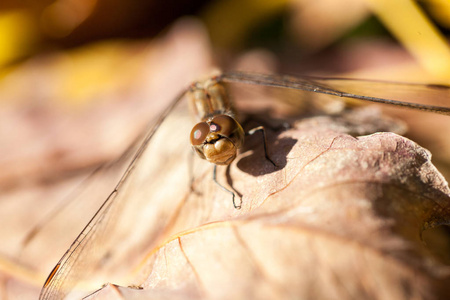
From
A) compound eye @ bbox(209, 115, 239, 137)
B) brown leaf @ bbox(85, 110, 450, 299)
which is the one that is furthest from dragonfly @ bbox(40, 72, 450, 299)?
brown leaf @ bbox(85, 110, 450, 299)

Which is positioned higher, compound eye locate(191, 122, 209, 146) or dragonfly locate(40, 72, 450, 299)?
compound eye locate(191, 122, 209, 146)

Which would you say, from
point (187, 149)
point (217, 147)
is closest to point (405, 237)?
point (217, 147)

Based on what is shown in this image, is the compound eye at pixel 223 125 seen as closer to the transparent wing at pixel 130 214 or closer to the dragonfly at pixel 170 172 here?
the dragonfly at pixel 170 172

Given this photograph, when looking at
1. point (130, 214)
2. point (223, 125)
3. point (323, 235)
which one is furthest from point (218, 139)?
point (323, 235)

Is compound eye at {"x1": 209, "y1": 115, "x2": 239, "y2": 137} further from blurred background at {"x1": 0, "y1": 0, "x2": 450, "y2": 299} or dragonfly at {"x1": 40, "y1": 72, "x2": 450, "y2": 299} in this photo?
blurred background at {"x1": 0, "y1": 0, "x2": 450, "y2": 299}

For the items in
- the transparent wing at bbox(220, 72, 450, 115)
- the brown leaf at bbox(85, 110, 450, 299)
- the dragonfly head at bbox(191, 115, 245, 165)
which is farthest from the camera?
the transparent wing at bbox(220, 72, 450, 115)

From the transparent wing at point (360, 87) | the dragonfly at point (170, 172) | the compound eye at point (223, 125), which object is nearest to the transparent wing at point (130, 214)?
the dragonfly at point (170, 172)

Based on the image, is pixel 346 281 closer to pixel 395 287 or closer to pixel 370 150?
pixel 395 287

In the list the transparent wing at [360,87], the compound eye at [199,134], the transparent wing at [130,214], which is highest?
the compound eye at [199,134]

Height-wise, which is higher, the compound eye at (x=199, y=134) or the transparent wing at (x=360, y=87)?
the compound eye at (x=199, y=134)
